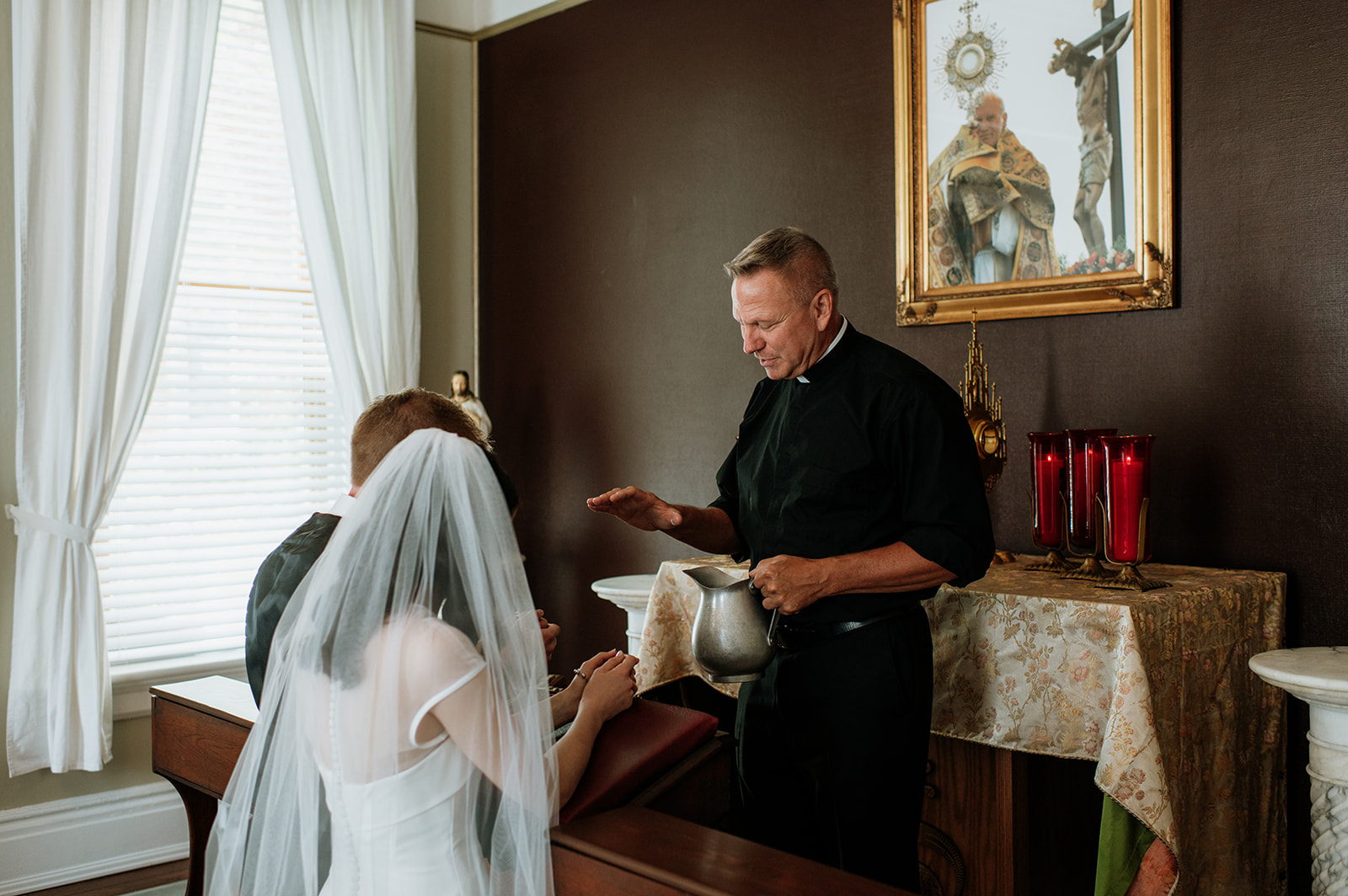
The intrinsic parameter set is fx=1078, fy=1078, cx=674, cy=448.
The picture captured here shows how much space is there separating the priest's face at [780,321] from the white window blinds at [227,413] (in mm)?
2593

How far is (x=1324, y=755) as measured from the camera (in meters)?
2.12

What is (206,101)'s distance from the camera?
3.87m

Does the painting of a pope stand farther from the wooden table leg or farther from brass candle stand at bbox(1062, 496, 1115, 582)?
the wooden table leg

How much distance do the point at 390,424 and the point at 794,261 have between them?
87 cm

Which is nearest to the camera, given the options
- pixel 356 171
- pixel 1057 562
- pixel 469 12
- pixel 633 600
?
pixel 1057 562

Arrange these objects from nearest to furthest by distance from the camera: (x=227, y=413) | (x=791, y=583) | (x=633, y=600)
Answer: (x=791, y=583), (x=633, y=600), (x=227, y=413)

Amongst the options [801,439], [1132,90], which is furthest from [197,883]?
[1132,90]

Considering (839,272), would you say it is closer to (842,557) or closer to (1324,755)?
(842,557)

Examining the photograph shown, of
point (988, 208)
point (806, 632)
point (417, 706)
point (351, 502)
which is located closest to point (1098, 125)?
point (988, 208)

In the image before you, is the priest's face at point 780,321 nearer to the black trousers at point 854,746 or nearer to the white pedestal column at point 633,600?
the black trousers at point 854,746

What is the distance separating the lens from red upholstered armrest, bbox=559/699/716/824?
1717 millimetres

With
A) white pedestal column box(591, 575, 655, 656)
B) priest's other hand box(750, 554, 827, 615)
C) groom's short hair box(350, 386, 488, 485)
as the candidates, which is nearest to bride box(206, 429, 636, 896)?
groom's short hair box(350, 386, 488, 485)

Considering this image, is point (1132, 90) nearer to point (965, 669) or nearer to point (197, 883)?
point (965, 669)

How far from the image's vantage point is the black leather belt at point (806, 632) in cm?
210
